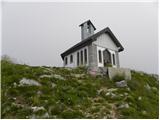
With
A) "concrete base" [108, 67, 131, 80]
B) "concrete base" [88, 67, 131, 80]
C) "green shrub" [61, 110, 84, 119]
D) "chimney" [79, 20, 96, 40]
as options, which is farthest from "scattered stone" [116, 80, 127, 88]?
"chimney" [79, 20, 96, 40]

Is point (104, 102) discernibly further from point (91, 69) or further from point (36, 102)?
point (91, 69)

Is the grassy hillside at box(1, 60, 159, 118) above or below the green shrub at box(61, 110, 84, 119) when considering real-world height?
above

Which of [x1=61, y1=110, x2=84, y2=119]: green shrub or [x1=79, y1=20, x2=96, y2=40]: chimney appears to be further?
[x1=79, y1=20, x2=96, y2=40]: chimney

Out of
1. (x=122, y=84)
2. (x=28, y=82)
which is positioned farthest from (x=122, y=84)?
(x=28, y=82)

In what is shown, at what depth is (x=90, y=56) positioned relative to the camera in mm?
26328

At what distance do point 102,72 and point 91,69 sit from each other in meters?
0.90

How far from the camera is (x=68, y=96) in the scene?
1577 cm

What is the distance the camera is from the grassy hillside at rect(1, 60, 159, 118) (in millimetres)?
13953

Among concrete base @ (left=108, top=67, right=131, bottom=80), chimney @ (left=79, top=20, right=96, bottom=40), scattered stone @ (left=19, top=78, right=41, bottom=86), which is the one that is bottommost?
scattered stone @ (left=19, top=78, right=41, bottom=86)

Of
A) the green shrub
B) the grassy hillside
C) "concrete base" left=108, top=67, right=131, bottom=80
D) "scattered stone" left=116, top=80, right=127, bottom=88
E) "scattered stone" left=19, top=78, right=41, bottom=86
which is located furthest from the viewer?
"concrete base" left=108, top=67, right=131, bottom=80

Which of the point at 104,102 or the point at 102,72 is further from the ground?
the point at 102,72

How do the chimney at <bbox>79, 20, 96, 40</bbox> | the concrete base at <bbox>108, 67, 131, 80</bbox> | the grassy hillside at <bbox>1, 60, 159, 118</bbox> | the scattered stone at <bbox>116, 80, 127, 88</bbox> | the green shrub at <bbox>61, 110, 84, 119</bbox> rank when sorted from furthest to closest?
the chimney at <bbox>79, 20, 96, 40</bbox>
the concrete base at <bbox>108, 67, 131, 80</bbox>
the scattered stone at <bbox>116, 80, 127, 88</bbox>
the grassy hillside at <bbox>1, 60, 159, 118</bbox>
the green shrub at <bbox>61, 110, 84, 119</bbox>

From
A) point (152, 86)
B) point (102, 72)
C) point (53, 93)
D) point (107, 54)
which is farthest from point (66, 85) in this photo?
point (107, 54)

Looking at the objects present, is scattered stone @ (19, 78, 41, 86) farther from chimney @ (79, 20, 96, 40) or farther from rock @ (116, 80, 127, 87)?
chimney @ (79, 20, 96, 40)
